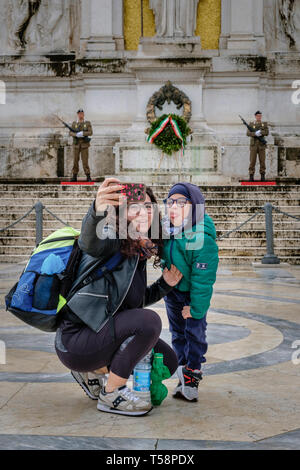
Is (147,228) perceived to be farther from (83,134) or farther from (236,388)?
(83,134)

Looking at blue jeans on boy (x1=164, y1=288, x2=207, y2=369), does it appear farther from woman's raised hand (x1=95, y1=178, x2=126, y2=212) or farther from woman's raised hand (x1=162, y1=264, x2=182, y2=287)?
woman's raised hand (x1=95, y1=178, x2=126, y2=212)

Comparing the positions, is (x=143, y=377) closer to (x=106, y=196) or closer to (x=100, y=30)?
(x=106, y=196)

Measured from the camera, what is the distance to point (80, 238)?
3744mm

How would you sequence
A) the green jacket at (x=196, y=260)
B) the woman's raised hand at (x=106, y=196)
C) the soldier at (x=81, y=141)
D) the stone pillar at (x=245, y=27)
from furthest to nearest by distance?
1. the stone pillar at (x=245, y=27)
2. the soldier at (x=81, y=141)
3. the green jacket at (x=196, y=260)
4. the woman's raised hand at (x=106, y=196)

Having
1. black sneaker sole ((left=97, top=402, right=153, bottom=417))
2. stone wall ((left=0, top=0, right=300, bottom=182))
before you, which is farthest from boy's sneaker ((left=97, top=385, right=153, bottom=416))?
stone wall ((left=0, top=0, right=300, bottom=182))

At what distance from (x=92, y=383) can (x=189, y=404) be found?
579 millimetres

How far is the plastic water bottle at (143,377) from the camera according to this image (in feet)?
12.9

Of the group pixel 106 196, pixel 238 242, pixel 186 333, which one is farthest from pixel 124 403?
pixel 238 242

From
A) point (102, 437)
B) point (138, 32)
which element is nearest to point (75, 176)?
point (138, 32)

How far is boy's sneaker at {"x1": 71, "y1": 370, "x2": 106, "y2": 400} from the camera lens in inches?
163

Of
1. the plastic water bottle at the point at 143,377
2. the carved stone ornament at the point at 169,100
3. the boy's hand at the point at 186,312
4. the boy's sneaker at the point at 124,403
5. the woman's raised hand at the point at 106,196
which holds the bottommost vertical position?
the boy's sneaker at the point at 124,403

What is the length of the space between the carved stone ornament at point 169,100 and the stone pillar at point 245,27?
90.9 inches

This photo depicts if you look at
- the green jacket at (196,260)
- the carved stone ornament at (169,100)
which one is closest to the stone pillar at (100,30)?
the carved stone ornament at (169,100)

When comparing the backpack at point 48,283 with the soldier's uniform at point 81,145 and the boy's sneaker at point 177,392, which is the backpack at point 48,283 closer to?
the boy's sneaker at point 177,392
